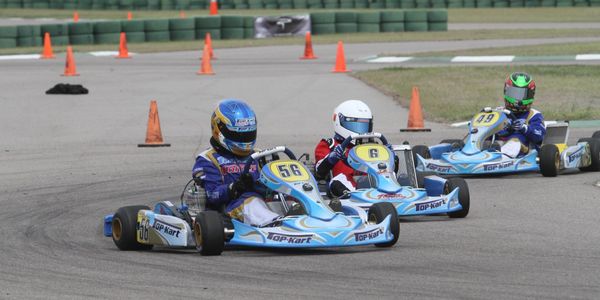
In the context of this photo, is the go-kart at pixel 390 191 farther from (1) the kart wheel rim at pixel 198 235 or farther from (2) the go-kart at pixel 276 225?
(1) the kart wheel rim at pixel 198 235

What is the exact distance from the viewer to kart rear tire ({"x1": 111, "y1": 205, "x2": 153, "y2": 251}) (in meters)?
8.95

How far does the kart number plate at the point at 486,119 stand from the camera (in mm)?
13625

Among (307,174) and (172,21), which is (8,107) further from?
(172,21)

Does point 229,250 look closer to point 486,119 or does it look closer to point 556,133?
point 486,119

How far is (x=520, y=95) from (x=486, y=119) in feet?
2.40

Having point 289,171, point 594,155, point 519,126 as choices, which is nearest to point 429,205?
point 289,171

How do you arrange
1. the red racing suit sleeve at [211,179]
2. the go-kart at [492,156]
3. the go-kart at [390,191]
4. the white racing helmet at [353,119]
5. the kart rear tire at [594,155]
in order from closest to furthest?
the red racing suit sleeve at [211,179] < the go-kart at [390,191] < the white racing helmet at [353,119] < the go-kart at [492,156] < the kart rear tire at [594,155]

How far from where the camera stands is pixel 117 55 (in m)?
32.3

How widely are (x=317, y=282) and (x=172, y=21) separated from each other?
30.5 m

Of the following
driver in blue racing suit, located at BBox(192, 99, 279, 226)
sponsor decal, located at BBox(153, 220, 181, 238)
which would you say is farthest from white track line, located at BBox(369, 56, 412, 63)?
sponsor decal, located at BBox(153, 220, 181, 238)

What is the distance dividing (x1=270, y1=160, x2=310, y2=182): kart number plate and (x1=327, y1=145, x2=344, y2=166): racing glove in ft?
5.32

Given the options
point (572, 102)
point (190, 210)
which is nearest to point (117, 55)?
point (572, 102)

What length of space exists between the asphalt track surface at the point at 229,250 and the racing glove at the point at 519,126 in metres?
0.63

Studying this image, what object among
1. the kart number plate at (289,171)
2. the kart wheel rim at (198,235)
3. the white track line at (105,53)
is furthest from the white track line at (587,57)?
the kart wheel rim at (198,235)
